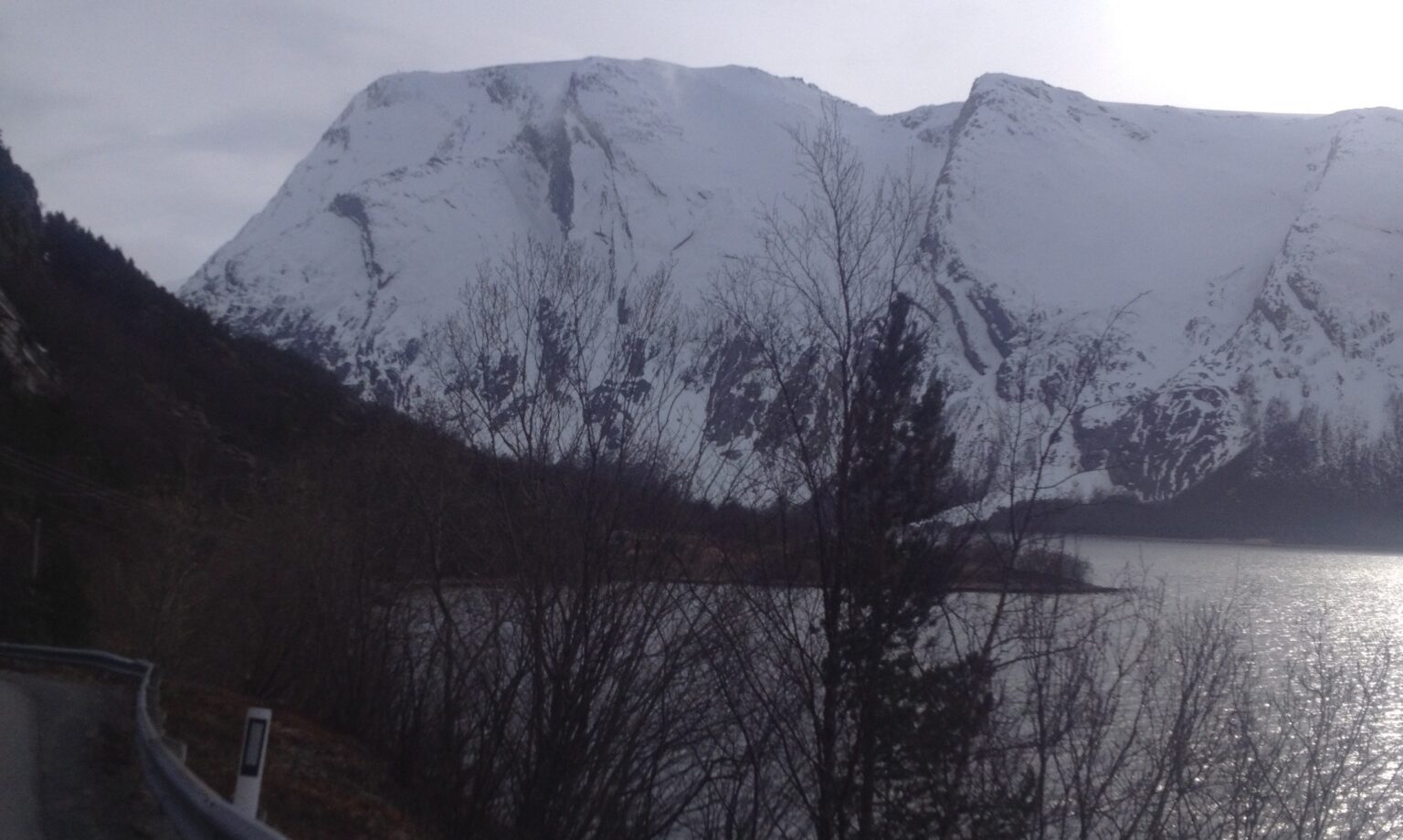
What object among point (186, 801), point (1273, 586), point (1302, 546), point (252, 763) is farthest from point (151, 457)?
point (1302, 546)

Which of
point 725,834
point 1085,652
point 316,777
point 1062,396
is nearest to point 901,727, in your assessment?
point 725,834

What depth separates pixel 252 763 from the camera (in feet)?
19.7

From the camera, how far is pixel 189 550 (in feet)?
82.4

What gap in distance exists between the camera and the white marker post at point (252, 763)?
5930 millimetres

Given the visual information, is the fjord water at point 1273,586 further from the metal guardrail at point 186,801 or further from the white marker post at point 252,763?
the white marker post at point 252,763

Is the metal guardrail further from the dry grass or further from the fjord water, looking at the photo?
the fjord water

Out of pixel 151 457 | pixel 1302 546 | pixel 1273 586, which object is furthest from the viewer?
pixel 1302 546

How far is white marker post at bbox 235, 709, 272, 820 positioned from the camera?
5.93m

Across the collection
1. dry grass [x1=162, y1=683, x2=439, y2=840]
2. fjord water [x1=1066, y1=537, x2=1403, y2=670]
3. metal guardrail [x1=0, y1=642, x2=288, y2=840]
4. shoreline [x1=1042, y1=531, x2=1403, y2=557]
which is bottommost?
dry grass [x1=162, y1=683, x2=439, y2=840]

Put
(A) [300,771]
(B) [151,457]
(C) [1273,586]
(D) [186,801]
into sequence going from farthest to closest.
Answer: (B) [151,457]
(C) [1273,586]
(A) [300,771]
(D) [186,801]

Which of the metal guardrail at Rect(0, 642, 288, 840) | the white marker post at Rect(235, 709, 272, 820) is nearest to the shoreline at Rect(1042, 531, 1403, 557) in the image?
the metal guardrail at Rect(0, 642, 288, 840)

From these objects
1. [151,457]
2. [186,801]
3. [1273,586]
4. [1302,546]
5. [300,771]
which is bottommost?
[300,771]

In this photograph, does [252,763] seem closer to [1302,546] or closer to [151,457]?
[151,457]

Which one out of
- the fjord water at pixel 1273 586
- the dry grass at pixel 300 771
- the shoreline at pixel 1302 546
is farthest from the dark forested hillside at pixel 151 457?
the shoreline at pixel 1302 546
